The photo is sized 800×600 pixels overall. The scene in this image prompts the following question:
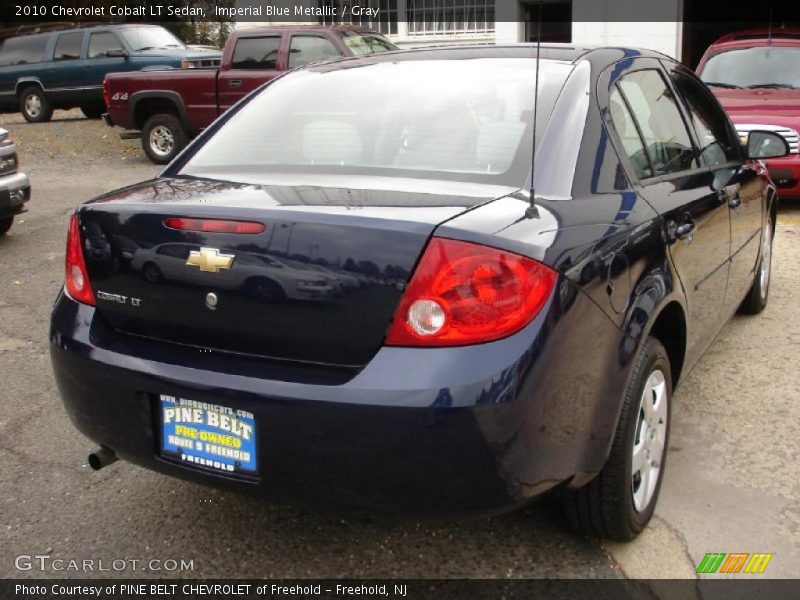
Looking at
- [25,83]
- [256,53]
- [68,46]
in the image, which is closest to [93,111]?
[25,83]

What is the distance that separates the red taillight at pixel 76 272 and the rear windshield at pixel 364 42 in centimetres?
946

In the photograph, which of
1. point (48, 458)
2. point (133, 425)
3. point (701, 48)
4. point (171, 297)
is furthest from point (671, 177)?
point (701, 48)

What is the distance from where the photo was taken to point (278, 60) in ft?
39.5

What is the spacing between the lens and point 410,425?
2.20m

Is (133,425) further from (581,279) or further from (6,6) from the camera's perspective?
(6,6)

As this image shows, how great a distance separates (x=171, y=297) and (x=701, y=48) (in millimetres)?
20606

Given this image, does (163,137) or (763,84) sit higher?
(763,84)

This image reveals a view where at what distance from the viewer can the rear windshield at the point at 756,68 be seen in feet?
30.8

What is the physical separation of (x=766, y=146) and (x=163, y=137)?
1027 cm

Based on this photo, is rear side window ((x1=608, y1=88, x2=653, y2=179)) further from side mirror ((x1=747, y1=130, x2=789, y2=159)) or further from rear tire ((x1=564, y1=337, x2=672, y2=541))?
side mirror ((x1=747, y1=130, x2=789, y2=159))

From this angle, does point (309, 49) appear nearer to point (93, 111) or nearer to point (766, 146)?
point (93, 111)

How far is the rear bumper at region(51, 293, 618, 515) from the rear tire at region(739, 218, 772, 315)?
9.80 feet

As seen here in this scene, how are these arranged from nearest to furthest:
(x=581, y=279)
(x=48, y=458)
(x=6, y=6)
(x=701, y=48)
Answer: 1. (x=581, y=279)
2. (x=48, y=458)
3. (x=701, y=48)
4. (x=6, y=6)

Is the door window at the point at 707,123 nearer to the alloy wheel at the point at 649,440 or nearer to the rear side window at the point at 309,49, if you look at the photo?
the alloy wheel at the point at 649,440
